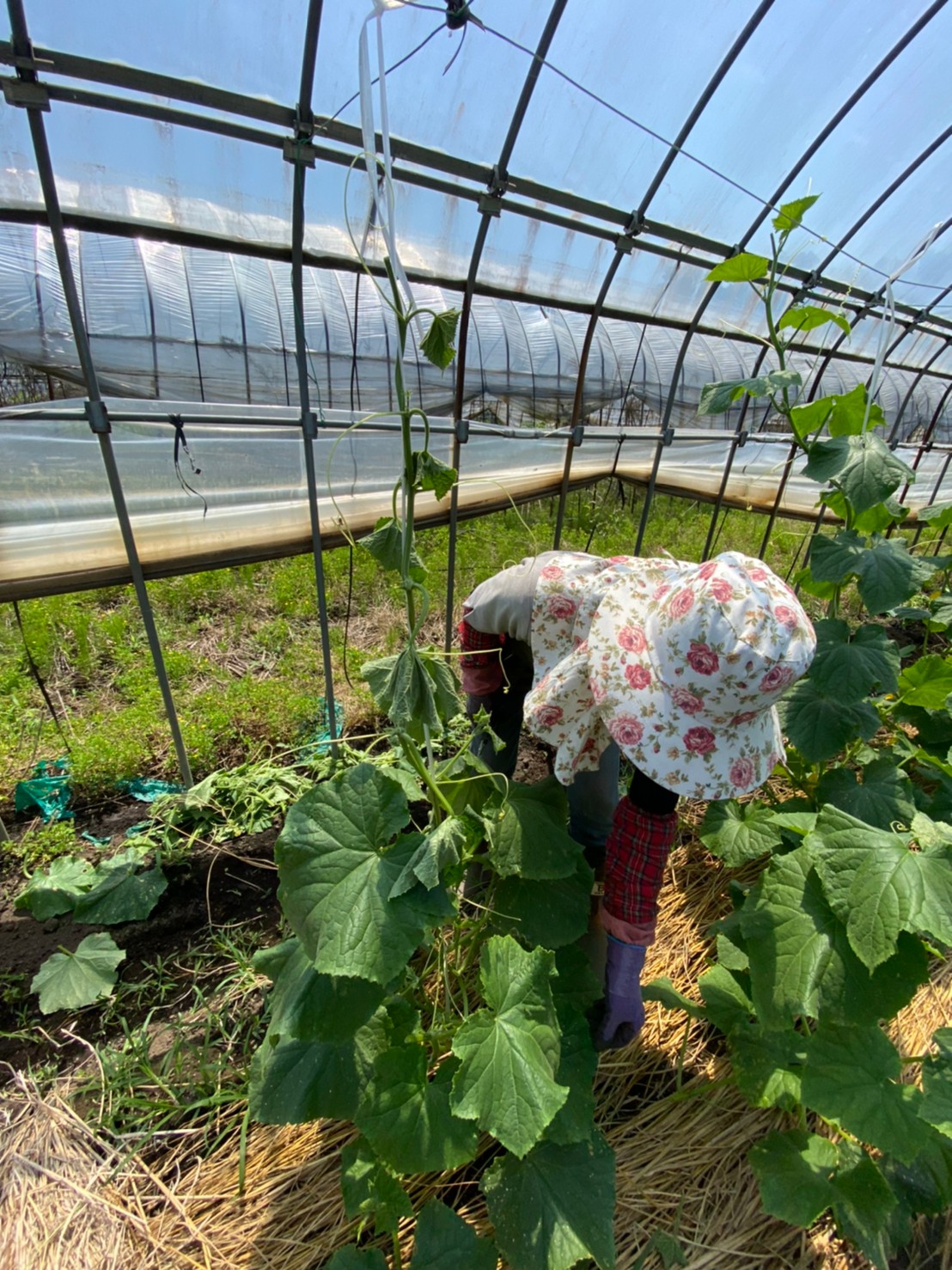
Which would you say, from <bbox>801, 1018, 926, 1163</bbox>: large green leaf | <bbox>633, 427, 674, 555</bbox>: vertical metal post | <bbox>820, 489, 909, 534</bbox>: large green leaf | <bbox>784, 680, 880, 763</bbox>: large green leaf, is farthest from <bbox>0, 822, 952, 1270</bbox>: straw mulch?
<bbox>633, 427, 674, 555</bbox>: vertical metal post

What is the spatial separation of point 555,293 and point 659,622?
1916 millimetres

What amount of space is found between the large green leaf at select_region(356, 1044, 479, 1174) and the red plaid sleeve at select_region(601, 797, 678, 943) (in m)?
0.46

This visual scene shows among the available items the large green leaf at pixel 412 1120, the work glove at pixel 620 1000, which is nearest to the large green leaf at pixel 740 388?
the work glove at pixel 620 1000

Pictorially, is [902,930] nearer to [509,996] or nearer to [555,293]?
[509,996]

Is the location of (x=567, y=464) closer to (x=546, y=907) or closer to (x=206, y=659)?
(x=206, y=659)

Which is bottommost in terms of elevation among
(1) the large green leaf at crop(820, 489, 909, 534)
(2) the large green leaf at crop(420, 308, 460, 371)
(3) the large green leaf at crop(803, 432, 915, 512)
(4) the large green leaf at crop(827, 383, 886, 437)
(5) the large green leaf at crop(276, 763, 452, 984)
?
(5) the large green leaf at crop(276, 763, 452, 984)

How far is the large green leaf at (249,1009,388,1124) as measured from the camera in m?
1.12

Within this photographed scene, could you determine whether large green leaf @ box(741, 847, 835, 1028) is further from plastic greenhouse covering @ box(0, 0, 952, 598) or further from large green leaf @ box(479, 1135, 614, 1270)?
plastic greenhouse covering @ box(0, 0, 952, 598)

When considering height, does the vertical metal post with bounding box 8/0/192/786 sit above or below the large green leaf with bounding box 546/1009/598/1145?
above

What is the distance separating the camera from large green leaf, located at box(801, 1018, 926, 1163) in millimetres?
1013

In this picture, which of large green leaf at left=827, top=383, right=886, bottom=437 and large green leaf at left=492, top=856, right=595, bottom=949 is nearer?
large green leaf at left=492, top=856, right=595, bottom=949

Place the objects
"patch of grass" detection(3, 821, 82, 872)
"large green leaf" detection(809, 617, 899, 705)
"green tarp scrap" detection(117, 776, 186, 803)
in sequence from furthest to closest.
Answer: "green tarp scrap" detection(117, 776, 186, 803), "patch of grass" detection(3, 821, 82, 872), "large green leaf" detection(809, 617, 899, 705)

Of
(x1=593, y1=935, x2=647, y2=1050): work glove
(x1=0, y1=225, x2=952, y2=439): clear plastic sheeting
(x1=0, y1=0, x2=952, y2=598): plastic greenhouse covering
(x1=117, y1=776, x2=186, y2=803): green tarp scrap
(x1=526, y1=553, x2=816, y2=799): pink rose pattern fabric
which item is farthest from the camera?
(x1=117, y1=776, x2=186, y2=803): green tarp scrap

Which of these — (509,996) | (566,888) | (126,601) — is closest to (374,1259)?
(509,996)
